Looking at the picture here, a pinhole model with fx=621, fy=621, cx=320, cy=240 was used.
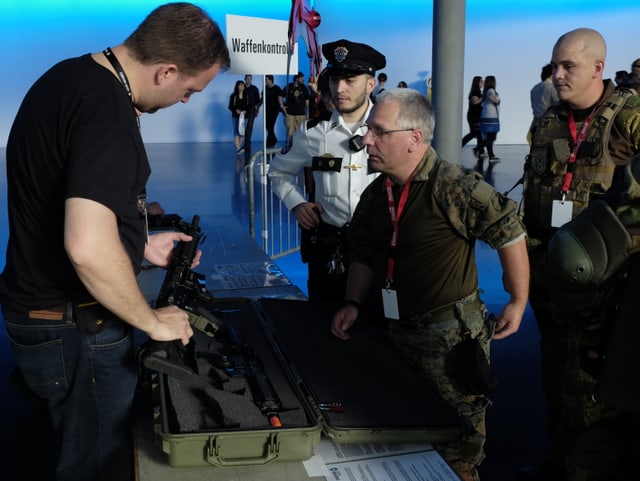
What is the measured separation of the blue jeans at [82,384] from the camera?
66.4 inches

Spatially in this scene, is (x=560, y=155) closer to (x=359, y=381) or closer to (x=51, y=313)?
(x=359, y=381)

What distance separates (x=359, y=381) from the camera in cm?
177

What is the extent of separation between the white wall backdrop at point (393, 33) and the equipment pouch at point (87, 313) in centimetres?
1650

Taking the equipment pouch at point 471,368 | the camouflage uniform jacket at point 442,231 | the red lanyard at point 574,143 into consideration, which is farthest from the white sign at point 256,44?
the equipment pouch at point 471,368

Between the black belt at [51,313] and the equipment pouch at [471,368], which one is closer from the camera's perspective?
the black belt at [51,313]

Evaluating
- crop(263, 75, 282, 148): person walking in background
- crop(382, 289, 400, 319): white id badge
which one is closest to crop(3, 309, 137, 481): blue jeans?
crop(382, 289, 400, 319): white id badge

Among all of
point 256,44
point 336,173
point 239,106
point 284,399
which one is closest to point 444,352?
point 284,399

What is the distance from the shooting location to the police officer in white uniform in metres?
2.82

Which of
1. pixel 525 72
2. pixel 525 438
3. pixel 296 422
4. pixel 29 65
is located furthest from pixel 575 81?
pixel 29 65

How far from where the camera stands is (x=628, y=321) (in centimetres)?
119

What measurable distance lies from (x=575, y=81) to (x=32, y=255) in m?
2.20

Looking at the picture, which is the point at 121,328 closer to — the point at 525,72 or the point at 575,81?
the point at 575,81

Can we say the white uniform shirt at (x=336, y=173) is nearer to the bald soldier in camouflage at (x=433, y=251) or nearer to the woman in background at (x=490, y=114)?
the bald soldier in camouflage at (x=433, y=251)

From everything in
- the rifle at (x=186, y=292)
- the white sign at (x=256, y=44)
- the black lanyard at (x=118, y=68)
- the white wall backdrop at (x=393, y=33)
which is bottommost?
the rifle at (x=186, y=292)
